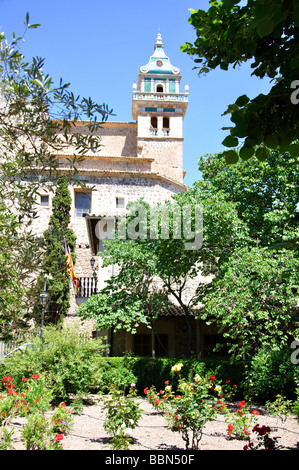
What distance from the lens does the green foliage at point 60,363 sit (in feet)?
31.5

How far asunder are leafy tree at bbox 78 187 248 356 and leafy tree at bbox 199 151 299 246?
33.8 inches

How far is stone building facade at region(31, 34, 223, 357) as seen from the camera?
59.4 feet

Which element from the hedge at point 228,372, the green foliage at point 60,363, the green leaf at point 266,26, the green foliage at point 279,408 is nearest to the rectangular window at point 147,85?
the hedge at point 228,372

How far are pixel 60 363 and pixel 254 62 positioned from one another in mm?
8730

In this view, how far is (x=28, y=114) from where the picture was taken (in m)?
3.60

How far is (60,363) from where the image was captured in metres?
9.80

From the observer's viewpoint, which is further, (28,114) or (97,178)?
(97,178)

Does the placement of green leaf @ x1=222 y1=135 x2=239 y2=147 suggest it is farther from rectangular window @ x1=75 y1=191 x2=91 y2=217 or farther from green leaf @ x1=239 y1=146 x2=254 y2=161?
rectangular window @ x1=75 y1=191 x2=91 y2=217

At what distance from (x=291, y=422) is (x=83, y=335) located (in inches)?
218

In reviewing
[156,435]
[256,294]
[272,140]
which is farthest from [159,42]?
[272,140]

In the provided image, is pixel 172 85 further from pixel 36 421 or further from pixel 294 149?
pixel 294 149

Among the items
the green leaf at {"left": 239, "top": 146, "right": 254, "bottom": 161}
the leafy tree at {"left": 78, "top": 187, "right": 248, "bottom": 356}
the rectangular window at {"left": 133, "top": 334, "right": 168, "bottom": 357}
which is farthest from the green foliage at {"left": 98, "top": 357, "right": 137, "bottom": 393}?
the green leaf at {"left": 239, "top": 146, "right": 254, "bottom": 161}
